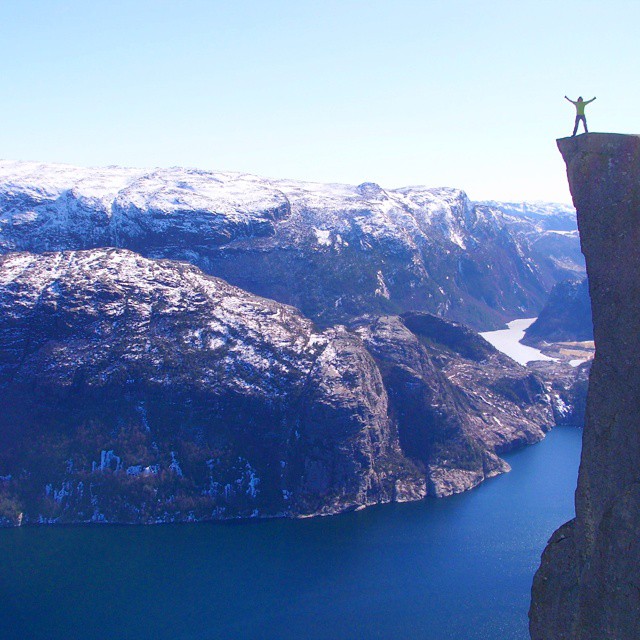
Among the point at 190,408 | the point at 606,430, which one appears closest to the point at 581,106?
the point at 606,430

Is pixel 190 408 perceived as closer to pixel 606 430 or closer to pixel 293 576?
pixel 293 576

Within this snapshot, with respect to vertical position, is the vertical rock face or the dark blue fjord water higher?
the vertical rock face

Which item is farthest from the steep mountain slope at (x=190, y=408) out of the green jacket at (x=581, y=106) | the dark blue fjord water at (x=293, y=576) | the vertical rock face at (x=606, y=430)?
the green jacket at (x=581, y=106)

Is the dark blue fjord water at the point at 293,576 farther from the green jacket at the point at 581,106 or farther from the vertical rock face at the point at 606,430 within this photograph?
the green jacket at the point at 581,106

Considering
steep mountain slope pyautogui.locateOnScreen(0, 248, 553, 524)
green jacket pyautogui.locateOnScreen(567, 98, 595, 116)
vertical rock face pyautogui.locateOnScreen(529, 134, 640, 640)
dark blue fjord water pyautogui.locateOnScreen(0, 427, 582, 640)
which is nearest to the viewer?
vertical rock face pyautogui.locateOnScreen(529, 134, 640, 640)

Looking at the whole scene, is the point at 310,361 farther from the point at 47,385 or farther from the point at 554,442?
the point at 554,442

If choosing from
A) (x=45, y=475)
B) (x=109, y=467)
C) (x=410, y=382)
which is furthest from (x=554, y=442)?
(x=45, y=475)

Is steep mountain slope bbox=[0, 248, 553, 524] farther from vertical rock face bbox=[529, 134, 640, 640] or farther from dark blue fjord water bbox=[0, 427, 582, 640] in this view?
vertical rock face bbox=[529, 134, 640, 640]

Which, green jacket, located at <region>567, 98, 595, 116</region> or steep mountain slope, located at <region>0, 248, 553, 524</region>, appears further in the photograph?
steep mountain slope, located at <region>0, 248, 553, 524</region>

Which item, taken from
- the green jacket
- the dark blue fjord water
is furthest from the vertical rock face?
the dark blue fjord water
